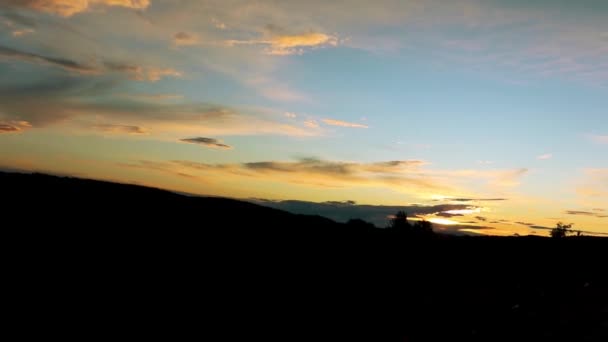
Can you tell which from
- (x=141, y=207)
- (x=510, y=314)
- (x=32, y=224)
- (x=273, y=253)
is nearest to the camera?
(x=510, y=314)

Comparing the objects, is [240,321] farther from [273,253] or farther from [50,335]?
[273,253]

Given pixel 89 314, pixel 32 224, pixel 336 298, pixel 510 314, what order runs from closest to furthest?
pixel 510 314 → pixel 89 314 → pixel 336 298 → pixel 32 224

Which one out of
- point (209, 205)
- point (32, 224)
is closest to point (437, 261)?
point (209, 205)

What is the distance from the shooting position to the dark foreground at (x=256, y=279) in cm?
1958

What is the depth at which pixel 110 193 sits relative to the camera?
39.1 m

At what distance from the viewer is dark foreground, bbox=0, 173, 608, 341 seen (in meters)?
19.6

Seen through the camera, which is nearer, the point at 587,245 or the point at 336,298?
the point at 336,298

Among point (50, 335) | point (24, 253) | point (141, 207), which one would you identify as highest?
point (141, 207)

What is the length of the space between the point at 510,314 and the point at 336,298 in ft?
29.3

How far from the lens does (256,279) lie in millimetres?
26656

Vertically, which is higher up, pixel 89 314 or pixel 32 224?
pixel 32 224

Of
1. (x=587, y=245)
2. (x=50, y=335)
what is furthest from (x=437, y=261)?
(x=50, y=335)

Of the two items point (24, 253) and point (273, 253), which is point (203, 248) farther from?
point (24, 253)

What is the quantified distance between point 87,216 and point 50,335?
1411 cm
